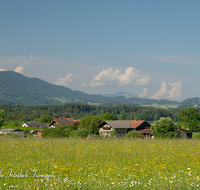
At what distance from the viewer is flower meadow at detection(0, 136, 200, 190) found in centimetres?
791

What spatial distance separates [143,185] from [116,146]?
5826 millimetres

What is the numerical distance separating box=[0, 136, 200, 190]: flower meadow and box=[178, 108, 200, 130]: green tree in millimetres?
95183

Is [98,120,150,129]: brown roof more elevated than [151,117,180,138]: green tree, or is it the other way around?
[151,117,180,138]: green tree

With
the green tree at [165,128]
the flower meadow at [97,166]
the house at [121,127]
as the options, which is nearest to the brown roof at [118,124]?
the house at [121,127]

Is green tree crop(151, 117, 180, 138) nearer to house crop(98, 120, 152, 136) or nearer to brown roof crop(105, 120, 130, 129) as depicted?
house crop(98, 120, 152, 136)

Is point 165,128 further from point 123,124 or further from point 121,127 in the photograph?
point 123,124

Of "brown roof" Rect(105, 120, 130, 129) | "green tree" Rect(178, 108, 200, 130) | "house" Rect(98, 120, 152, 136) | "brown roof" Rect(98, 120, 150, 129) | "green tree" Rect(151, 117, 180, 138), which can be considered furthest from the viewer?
"green tree" Rect(178, 108, 200, 130)

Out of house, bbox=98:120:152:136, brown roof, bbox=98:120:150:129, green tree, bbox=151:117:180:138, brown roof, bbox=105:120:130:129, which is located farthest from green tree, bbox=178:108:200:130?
green tree, bbox=151:117:180:138

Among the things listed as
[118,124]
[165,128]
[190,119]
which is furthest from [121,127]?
[165,128]

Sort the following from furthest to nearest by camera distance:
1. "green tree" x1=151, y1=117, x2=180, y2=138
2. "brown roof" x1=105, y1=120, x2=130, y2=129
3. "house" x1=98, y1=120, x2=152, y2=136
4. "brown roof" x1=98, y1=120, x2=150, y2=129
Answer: "brown roof" x1=98, y1=120, x2=150, y2=129, "brown roof" x1=105, y1=120, x2=130, y2=129, "house" x1=98, y1=120, x2=152, y2=136, "green tree" x1=151, y1=117, x2=180, y2=138

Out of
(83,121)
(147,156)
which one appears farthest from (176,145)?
(83,121)

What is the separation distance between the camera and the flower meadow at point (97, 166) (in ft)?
25.9

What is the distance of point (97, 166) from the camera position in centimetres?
1022

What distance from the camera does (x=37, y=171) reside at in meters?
9.55
